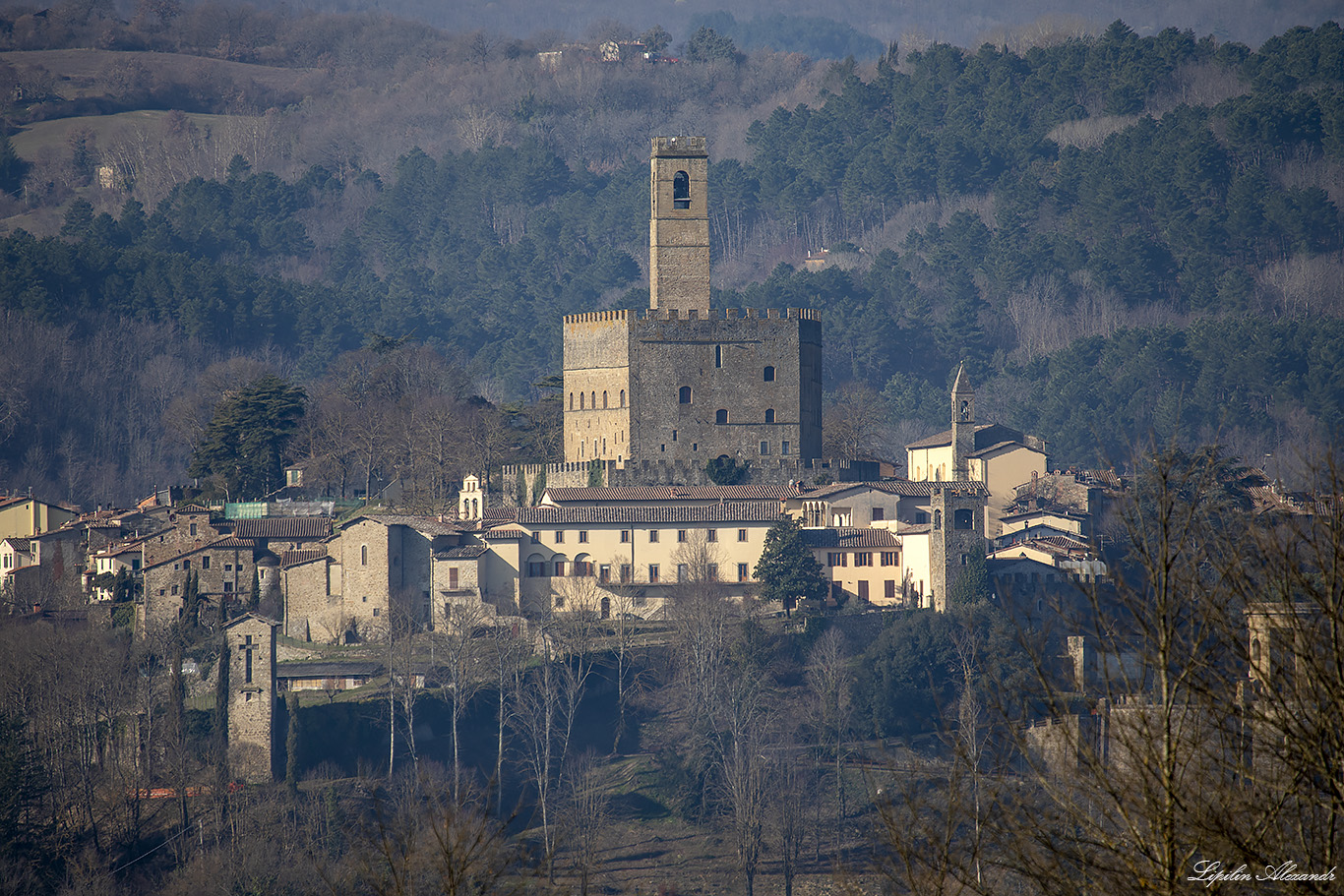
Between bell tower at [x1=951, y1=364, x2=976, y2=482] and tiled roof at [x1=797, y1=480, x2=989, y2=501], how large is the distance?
136 inches

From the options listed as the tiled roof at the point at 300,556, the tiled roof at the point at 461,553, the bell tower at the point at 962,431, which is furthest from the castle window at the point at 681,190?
the tiled roof at the point at 300,556

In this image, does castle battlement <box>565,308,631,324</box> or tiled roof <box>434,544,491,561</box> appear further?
castle battlement <box>565,308,631,324</box>

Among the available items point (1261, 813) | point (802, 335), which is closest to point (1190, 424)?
point (802, 335)

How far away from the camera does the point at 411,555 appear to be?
Result: 49.6m

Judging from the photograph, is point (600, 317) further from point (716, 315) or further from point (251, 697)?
point (251, 697)

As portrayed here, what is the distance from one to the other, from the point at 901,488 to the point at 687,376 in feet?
28.6

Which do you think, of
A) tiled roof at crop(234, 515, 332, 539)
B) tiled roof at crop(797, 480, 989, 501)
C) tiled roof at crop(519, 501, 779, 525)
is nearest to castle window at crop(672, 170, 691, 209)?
tiled roof at crop(797, 480, 989, 501)

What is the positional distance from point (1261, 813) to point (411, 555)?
131ft

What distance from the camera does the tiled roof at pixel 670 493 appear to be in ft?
175

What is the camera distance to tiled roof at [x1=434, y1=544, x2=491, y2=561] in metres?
48.8

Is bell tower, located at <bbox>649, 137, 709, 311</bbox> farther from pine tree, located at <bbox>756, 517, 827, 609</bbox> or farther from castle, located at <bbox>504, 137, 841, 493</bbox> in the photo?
pine tree, located at <bbox>756, 517, 827, 609</bbox>

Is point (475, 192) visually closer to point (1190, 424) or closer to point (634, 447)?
point (1190, 424)

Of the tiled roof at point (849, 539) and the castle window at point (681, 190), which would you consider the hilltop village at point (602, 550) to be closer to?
the tiled roof at point (849, 539)

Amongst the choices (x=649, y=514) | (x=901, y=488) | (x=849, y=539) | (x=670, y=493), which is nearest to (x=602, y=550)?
(x=649, y=514)
